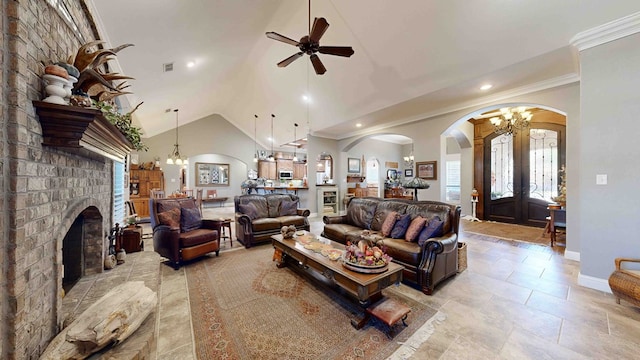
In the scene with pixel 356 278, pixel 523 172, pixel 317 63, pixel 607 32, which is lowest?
pixel 356 278

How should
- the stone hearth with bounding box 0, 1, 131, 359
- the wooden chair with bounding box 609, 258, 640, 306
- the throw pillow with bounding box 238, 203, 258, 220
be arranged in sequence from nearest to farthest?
1. the stone hearth with bounding box 0, 1, 131, 359
2. the wooden chair with bounding box 609, 258, 640, 306
3. the throw pillow with bounding box 238, 203, 258, 220

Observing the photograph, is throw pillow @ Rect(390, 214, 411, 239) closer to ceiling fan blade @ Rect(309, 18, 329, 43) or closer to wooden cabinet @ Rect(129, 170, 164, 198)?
ceiling fan blade @ Rect(309, 18, 329, 43)

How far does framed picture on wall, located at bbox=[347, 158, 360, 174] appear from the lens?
9.34 metres

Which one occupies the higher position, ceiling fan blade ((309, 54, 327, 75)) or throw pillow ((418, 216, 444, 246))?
ceiling fan blade ((309, 54, 327, 75))

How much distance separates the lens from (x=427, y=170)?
5.44m

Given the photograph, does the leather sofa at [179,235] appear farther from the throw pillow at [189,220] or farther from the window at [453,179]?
the window at [453,179]

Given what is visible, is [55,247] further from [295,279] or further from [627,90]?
[627,90]

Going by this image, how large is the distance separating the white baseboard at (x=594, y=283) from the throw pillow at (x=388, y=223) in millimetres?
2285

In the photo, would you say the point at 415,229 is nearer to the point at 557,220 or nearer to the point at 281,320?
the point at 281,320

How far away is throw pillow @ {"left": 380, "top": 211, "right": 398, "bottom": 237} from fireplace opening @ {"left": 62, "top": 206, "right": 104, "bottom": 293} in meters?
3.51

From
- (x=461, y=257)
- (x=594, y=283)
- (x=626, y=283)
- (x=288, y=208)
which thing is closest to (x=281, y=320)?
(x=461, y=257)

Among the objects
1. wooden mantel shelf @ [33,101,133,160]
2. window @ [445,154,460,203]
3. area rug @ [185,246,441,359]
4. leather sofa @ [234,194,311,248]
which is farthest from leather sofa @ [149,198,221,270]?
window @ [445,154,460,203]

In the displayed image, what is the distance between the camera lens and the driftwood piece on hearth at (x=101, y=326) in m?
1.31

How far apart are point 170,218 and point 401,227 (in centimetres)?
370
